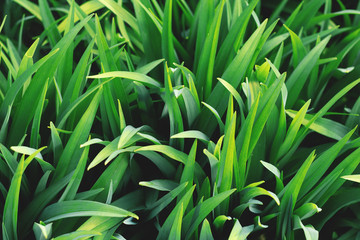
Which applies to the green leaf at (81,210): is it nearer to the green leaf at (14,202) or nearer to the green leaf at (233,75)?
the green leaf at (14,202)

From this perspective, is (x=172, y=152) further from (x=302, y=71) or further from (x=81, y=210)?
Answer: (x=302, y=71)

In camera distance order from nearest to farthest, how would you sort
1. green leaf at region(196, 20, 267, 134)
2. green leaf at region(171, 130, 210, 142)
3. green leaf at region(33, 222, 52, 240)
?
green leaf at region(33, 222, 52, 240) < green leaf at region(171, 130, 210, 142) < green leaf at region(196, 20, 267, 134)

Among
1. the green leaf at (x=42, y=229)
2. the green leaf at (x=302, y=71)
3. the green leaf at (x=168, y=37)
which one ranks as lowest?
the green leaf at (x=42, y=229)

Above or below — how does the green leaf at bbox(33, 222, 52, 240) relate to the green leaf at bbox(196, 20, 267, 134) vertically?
below

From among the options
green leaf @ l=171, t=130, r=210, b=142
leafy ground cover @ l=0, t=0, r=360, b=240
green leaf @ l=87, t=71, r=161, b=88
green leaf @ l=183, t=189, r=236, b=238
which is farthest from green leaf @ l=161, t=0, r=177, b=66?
green leaf @ l=183, t=189, r=236, b=238

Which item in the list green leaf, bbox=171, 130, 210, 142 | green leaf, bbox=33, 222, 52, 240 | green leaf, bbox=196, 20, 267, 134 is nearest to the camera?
green leaf, bbox=33, 222, 52, 240

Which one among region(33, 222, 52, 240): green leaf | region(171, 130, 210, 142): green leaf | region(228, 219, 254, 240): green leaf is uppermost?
region(171, 130, 210, 142): green leaf

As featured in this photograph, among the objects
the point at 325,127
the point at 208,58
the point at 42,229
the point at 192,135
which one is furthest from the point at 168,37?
the point at 42,229

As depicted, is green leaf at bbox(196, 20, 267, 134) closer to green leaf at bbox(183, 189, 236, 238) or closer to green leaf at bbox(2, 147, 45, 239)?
green leaf at bbox(183, 189, 236, 238)

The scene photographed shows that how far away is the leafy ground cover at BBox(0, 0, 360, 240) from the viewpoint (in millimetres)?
871

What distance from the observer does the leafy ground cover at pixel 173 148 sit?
871mm

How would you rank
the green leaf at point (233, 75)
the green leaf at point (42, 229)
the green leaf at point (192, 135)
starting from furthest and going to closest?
the green leaf at point (233, 75) < the green leaf at point (192, 135) < the green leaf at point (42, 229)

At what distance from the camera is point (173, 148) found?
3.10ft

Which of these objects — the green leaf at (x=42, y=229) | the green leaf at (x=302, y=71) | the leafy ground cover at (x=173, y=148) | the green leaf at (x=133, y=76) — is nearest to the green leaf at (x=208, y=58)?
the leafy ground cover at (x=173, y=148)
